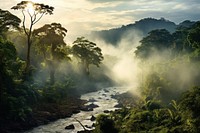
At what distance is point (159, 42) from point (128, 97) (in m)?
21.0

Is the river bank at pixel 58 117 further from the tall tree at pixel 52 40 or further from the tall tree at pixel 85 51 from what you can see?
the tall tree at pixel 85 51

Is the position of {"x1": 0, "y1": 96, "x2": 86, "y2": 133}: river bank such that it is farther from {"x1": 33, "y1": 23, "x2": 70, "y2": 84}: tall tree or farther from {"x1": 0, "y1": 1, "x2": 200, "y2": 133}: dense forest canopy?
{"x1": 33, "y1": 23, "x2": 70, "y2": 84}: tall tree

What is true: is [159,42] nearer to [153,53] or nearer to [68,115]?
[153,53]

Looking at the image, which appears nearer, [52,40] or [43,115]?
[43,115]

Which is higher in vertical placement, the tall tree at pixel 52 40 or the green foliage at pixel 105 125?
the tall tree at pixel 52 40

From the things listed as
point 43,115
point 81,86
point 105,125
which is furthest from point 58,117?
point 81,86

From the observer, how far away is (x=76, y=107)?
164 feet

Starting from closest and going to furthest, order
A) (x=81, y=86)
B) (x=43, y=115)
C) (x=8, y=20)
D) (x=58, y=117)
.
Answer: (x=43, y=115)
(x=58, y=117)
(x=8, y=20)
(x=81, y=86)

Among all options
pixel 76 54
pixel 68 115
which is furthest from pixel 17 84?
pixel 76 54

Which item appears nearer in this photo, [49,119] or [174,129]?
[174,129]

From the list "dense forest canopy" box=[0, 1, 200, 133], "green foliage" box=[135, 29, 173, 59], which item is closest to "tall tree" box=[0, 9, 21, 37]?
→ "dense forest canopy" box=[0, 1, 200, 133]

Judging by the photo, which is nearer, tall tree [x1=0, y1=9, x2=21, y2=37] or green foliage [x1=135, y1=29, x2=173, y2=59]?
tall tree [x1=0, y1=9, x2=21, y2=37]

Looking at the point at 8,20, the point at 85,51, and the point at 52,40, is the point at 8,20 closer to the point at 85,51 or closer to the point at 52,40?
the point at 52,40

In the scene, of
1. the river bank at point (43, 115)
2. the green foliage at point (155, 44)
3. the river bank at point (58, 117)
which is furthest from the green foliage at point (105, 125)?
the green foliage at point (155, 44)
